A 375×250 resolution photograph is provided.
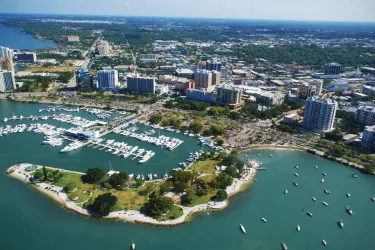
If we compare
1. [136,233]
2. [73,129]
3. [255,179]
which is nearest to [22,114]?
[73,129]

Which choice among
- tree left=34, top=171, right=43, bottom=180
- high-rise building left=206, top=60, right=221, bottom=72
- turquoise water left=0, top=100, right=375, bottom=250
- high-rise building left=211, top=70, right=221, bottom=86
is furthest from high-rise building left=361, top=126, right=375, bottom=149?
high-rise building left=206, top=60, right=221, bottom=72

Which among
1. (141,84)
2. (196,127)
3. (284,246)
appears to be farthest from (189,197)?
(141,84)

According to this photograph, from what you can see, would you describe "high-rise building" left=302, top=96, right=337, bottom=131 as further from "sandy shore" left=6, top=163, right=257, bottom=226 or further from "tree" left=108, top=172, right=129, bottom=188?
"tree" left=108, top=172, right=129, bottom=188

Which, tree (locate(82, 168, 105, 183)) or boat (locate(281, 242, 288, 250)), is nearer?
boat (locate(281, 242, 288, 250))

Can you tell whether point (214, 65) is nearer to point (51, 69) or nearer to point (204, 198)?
point (51, 69)

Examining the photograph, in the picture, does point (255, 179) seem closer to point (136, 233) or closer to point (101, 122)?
point (136, 233)

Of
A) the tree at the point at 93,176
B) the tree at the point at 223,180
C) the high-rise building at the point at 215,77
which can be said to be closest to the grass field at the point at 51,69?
the high-rise building at the point at 215,77

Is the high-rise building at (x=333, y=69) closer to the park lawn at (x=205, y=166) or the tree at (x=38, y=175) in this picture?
the park lawn at (x=205, y=166)
